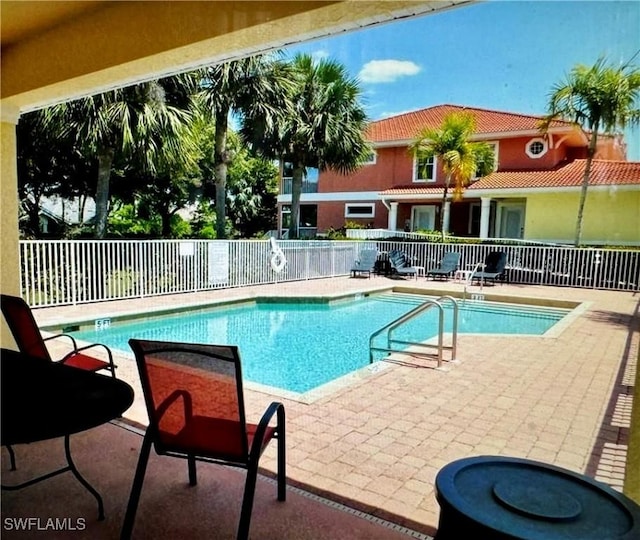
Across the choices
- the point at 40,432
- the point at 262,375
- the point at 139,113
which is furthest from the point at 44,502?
the point at 139,113

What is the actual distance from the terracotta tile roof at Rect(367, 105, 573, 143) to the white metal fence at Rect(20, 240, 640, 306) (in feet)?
17.7

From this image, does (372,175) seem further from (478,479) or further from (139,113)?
(478,479)

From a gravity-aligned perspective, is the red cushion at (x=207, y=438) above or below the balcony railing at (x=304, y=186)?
below

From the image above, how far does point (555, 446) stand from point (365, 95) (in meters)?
13.5

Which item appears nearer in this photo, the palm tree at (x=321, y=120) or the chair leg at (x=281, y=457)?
the chair leg at (x=281, y=457)

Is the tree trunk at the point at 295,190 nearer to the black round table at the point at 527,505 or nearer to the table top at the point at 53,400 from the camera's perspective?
the table top at the point at 53,400

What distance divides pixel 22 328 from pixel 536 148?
18.3 m

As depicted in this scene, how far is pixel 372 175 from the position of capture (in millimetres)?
22016

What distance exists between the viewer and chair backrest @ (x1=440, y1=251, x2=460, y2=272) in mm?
14469

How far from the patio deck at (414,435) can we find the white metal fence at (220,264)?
2509 millimetres

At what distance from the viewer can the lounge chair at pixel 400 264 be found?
14.8 m

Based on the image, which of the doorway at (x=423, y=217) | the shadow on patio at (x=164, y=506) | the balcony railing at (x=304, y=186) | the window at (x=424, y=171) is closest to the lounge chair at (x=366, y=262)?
the window at (x=424, y=171)

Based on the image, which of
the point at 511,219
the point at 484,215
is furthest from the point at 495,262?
the point at 511,219

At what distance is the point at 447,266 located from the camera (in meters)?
14.6
